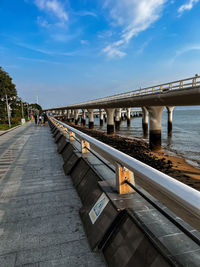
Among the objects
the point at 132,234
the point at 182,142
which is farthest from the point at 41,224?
the point at 182,142

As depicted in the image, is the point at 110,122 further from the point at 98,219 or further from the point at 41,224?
the point at 98,219

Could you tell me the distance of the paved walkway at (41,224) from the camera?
2.49m

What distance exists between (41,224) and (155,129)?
924 inches

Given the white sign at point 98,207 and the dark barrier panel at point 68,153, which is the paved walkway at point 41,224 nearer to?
the white sign at point 98,207

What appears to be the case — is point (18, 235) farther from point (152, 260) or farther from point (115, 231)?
point (152, 260)

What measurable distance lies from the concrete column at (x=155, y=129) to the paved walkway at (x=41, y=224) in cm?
1966

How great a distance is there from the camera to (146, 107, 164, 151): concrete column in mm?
23984

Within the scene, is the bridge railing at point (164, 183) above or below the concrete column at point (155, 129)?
above

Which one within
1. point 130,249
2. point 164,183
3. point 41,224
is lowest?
point 41,224

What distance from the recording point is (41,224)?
3289 mm

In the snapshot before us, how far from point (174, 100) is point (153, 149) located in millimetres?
6197

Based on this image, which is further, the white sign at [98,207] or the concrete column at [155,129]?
the concrete column at [155,129]

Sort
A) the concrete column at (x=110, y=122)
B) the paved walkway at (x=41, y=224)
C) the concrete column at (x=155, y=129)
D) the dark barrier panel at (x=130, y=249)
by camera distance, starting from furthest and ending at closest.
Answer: the concrete column at (x=110, y=122)
the concrete column at (x=155, y=129)
the paved walkway at (x=41, y=224)
the dark barrier panel at (x=130, y=249)

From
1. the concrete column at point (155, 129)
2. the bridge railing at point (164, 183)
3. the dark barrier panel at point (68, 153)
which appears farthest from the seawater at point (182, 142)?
the bridge railing at point (164, 183)
